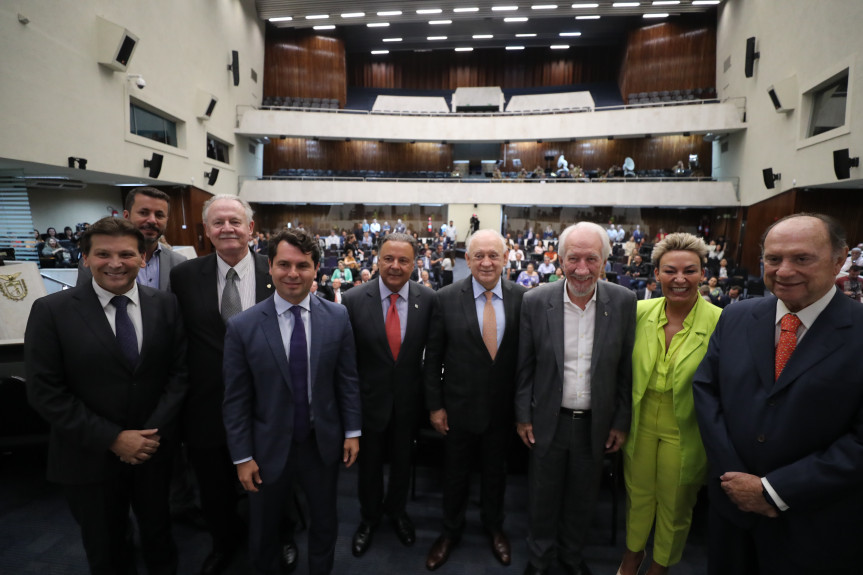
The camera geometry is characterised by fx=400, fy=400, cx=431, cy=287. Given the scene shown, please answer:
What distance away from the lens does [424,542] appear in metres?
2.43

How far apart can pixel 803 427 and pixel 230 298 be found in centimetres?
250

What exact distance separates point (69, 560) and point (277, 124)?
17.6 meters

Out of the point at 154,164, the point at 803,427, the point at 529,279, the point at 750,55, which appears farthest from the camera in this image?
the point at 750,55

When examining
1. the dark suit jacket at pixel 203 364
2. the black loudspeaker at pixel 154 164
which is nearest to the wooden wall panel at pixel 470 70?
the black loudspeaker at pixel 154 164

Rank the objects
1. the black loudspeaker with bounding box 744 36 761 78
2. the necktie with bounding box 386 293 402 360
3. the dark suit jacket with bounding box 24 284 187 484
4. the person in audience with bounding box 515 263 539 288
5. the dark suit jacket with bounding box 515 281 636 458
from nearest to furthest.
Answer: the dark suit jacket with bounding box 24 284 187 484, the dark suit jacket with bounding box 515 281 636 458, the necktie with bounding box 386 293 402 360, the person in audience with bounding box 515 263 539 288, the black loudspeaker with bounding box 744 36 761 78

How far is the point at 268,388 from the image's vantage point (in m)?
1.80

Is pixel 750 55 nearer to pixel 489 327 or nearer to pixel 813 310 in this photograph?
pixel 813 310

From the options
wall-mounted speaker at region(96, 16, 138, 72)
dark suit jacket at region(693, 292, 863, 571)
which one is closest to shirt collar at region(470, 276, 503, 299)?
dark suit jacket at region(693, 292, 863, 571)

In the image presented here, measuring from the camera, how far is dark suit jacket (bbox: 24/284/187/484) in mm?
1679

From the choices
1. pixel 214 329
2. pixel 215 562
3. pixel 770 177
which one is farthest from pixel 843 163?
pixel 215 562

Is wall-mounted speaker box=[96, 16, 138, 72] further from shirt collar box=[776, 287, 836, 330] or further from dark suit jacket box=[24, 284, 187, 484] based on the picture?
shirt collar box=[776, 287, 836, 330]

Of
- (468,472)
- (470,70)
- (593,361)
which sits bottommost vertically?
(468,472)

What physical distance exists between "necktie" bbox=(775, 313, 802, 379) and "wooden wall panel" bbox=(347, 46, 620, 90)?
24742 millimetres

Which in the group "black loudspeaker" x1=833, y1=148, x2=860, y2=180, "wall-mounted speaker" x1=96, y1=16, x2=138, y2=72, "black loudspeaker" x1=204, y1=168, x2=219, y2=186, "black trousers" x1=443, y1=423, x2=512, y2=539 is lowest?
"black trousers" x1=443, y1=423, x2=512, y2=539
